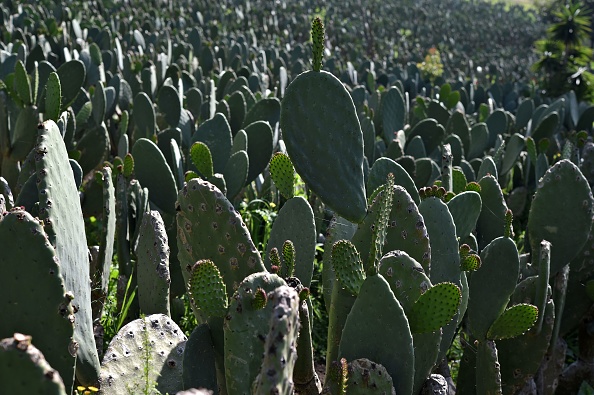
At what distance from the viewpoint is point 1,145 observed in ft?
13.2

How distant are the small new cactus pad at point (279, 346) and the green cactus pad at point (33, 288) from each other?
1.80 feet

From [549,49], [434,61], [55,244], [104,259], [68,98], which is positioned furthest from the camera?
[434,61]

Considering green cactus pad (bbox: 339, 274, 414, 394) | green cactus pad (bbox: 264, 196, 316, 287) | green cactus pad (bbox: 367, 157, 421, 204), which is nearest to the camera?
green cactus pad (bbox: 339, 274, 414, 394)

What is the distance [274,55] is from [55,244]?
7.91 metres

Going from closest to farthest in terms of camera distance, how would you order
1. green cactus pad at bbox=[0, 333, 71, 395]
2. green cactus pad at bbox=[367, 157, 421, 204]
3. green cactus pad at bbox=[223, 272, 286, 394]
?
1. green cactus pad at bbox=[0, 333, 71, 395]
2. green cactus pad at bbox=[223, 272, 286, 394]
3. green cactus pad at bbox=[367, 157, 421, 204]

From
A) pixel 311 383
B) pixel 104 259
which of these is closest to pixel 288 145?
pixel 311 383

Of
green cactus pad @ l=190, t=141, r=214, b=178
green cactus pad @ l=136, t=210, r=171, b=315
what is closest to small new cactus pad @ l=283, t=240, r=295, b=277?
green cactus pad @ l=136, t=210, r=171, b=315

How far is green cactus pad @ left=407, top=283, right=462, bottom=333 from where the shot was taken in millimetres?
1859

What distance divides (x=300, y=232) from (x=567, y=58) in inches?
297

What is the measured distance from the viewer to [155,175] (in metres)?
3.32

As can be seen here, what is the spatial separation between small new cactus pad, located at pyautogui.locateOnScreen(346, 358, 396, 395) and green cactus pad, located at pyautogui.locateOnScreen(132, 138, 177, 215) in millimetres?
1721

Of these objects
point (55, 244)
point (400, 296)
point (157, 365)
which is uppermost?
point (55, 244)

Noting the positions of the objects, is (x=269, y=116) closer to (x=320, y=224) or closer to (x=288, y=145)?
(x=320, y=224)

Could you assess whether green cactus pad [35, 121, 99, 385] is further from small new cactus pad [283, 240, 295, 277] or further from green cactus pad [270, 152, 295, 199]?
green cactus pad [270, 152, 295, 199]
